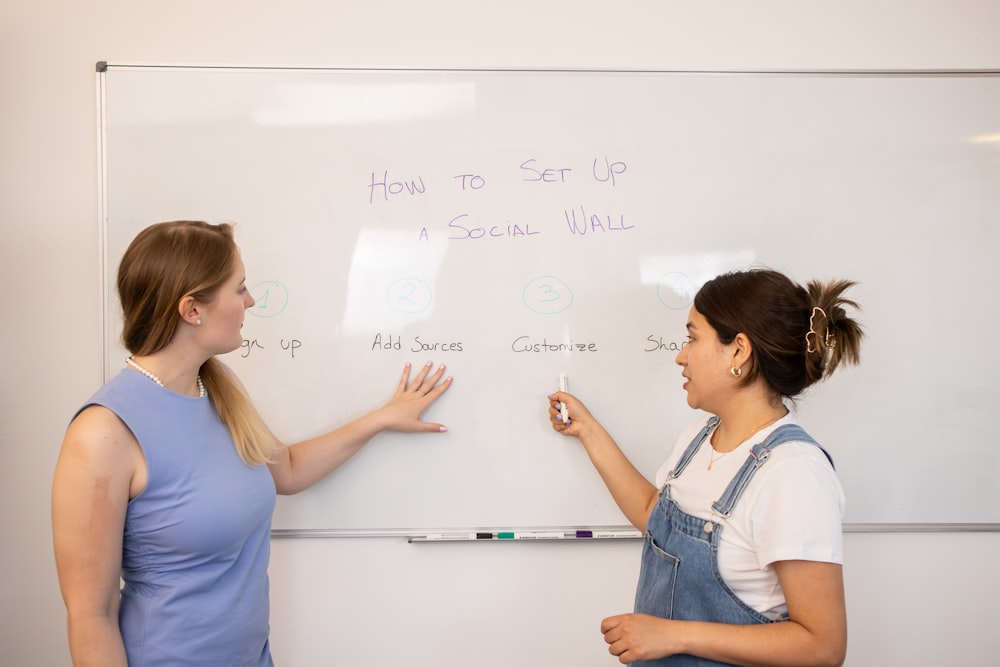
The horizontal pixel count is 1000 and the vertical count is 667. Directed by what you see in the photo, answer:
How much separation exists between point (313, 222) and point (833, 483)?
1273 mm

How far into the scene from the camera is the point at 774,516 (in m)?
1.07

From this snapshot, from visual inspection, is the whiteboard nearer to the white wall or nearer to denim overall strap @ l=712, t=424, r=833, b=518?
the white wall

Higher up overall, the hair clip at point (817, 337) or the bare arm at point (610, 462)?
the hair clip at point (817, 337)

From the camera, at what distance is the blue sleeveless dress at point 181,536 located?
1132 mm

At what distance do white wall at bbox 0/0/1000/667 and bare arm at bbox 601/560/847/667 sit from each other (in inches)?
25.9

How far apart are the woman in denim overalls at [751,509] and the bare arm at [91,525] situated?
2.67ft

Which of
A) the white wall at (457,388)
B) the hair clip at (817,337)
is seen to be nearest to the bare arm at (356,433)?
the white wall at (457,388)

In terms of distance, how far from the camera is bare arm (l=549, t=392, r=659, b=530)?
4.97 ft

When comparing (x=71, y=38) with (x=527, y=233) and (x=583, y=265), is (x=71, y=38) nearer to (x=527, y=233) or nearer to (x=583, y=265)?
(x=527, y=233)

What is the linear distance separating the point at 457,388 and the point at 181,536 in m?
0.74

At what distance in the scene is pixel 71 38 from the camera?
1.70 meters

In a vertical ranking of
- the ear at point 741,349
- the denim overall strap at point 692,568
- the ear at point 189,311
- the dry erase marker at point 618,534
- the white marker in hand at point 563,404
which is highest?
the ear at point 189,311

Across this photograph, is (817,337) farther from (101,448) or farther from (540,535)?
(101,448)

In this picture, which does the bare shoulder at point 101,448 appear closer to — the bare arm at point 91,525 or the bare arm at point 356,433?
the bare arm at point 91,525
